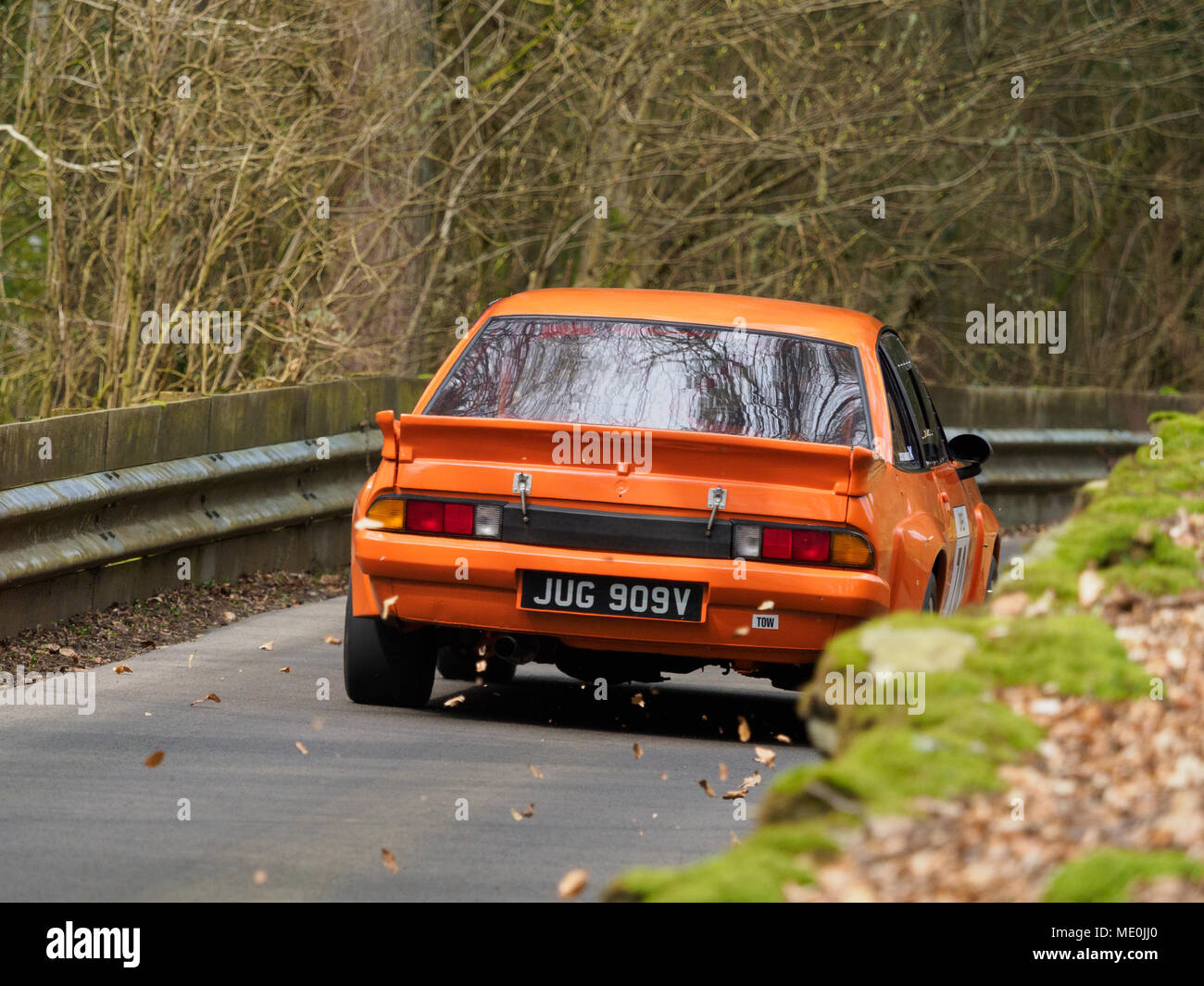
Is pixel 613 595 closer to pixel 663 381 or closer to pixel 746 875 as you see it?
pixel 663 381

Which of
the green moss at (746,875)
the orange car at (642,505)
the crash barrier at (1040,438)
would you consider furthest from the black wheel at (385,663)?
the crash barrier at (1040,438)

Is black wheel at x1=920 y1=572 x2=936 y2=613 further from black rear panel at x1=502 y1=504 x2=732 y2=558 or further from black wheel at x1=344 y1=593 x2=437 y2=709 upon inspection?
black wheel at x1=344 y1=593 x2=437 y2=709

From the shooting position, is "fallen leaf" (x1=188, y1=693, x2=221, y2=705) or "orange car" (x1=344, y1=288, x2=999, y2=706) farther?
"fallen leaf" (x1=188, y1=693, x2=221, y2=705)

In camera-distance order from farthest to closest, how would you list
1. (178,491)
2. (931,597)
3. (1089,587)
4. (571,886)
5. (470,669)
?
(178,491)
(470,669)
(931,597)
(1089,587)
(571,886)

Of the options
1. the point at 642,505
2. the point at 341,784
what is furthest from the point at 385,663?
the point at 341,784

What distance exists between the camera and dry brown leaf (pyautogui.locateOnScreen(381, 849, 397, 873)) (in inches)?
216

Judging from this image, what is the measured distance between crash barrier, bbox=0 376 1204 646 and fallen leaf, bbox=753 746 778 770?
3130mm

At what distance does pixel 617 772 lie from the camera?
7.19m

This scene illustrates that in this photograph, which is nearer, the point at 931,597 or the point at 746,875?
the point at 746,875

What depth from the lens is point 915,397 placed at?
9266 millimetres

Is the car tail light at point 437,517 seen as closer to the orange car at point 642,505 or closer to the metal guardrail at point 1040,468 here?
the orange car at point 642,505

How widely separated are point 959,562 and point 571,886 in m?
4.24

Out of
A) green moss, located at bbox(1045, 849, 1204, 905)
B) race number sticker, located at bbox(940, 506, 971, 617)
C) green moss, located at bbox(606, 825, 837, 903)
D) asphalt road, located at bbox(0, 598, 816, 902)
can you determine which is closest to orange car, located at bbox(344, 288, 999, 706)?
race number sticker, located at bbox(940, 506, 971, 617)
